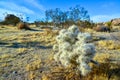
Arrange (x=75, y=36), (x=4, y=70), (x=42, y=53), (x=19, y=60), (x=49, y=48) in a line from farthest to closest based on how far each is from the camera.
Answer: (x=49, y=48) → (x=42, y=53) → (x=19, y=60) → (x=4, y=70) → (x=75, y=36)

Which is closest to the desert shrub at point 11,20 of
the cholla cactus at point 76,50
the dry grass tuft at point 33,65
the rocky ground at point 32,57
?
the rocky ground at point 32,57

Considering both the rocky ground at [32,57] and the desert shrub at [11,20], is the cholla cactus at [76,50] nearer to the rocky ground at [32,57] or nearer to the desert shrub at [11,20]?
the rocky ground at [32,57]

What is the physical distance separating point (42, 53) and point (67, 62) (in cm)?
348

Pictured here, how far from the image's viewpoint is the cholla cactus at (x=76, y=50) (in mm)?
9828

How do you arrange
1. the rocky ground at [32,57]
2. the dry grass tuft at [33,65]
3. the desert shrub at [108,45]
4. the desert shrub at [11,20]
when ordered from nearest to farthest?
1. the rocky ground at [32,57]
2. the dry grass tuft at [33,65]
3. the desert shrub at [108,45]
4. the desert shrub at [11,20]

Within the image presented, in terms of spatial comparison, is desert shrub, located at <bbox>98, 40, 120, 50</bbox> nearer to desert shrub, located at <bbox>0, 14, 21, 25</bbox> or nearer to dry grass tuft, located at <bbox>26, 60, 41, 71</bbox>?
dry grass tuft, located at <bbox>26, 60, 41, 71</bbox>

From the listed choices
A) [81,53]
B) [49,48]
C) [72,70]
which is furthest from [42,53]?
[81,53]

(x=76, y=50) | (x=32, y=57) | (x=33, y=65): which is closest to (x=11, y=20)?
(x=32, y=57)

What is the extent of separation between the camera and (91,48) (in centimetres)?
996

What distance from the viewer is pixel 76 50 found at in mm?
10117

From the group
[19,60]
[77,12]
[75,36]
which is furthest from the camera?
[77,12]

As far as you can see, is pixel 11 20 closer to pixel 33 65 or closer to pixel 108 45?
pixel 108 45

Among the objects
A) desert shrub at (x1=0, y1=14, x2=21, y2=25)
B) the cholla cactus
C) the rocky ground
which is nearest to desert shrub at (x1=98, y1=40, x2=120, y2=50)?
the rocky ground

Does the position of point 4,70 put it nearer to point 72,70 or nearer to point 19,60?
point 19,60
